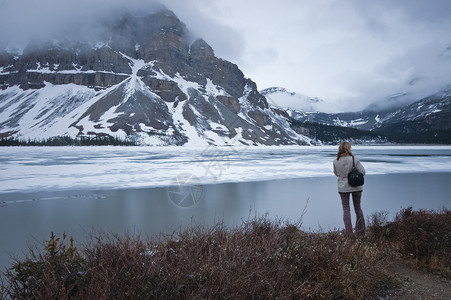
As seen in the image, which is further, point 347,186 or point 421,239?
point 347,186

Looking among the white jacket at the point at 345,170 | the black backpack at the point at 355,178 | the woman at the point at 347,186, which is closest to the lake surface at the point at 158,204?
the woman at the point at 347,186

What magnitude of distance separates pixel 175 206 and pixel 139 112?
155 metres

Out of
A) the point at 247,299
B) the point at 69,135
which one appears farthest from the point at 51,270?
the point at 69,135

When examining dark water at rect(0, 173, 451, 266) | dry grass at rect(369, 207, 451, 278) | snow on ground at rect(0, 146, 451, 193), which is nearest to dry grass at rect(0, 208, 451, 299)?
dry grass at rect(369, 207, 451, 278)

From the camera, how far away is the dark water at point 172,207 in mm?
8172

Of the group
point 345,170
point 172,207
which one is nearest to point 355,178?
point 345,170

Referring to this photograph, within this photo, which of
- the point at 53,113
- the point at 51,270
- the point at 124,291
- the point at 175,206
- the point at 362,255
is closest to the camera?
the point at 124,291

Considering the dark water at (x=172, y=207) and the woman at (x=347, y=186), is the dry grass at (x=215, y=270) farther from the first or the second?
the dark water at (x=172, y=207)

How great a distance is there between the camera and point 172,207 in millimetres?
11281

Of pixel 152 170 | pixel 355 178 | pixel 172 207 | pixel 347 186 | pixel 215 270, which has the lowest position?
pixel 172 207

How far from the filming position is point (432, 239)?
18.1 ft

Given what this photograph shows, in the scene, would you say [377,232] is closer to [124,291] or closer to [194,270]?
[194,270]

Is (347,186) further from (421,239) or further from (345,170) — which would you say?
(421,239)

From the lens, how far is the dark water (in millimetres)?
8172
